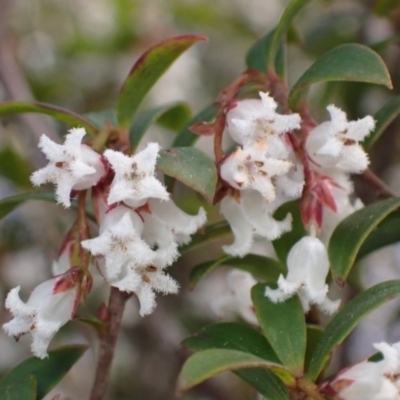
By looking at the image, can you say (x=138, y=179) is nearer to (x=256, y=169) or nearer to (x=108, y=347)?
(x=256, y=169)

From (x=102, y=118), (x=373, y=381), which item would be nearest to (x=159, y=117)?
(x=102, y=118)

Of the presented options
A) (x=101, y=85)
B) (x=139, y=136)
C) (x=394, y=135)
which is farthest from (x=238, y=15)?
(x=139, y=136)

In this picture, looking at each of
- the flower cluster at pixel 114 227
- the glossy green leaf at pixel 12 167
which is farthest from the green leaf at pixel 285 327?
the glossy green leaf at pixel 12 167

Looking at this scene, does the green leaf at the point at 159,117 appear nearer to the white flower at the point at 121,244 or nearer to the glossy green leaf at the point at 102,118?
the glossy green leaf at the point at 102,118

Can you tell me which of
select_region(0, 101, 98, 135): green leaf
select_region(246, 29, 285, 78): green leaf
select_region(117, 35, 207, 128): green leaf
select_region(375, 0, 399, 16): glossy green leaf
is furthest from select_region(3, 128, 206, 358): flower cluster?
select_region(375, 0, 399, 16): glossy green leaf

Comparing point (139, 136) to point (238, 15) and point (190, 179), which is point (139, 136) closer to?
point (190, 179)
